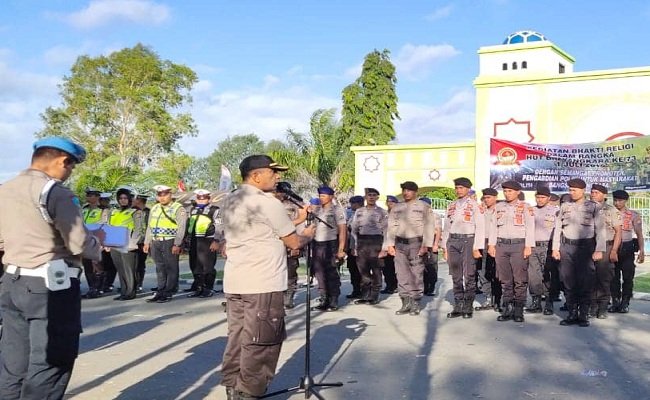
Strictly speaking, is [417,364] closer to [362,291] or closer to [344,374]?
[344,374]

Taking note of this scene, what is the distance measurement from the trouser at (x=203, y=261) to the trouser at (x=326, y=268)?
7.37 feet

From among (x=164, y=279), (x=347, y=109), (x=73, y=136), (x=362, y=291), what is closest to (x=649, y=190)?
(x=362, y=291)

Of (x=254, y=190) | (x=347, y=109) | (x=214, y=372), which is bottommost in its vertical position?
(x=214, y=372)

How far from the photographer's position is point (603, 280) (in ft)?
34.3

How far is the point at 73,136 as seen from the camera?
124ft

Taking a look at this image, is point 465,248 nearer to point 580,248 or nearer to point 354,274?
point 580,248

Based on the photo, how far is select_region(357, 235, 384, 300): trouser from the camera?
39.6 ft

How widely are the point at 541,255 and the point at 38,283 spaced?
8083mm

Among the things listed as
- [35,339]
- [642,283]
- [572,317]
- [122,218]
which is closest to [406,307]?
[572,317]

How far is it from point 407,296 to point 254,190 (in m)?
5.48

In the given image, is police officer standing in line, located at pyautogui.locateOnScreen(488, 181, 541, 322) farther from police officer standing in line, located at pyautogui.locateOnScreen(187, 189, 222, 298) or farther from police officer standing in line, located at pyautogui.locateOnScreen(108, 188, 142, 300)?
police officer standing in line, located at pyautogui.locateOnScreen(108, 188, 142, 300)

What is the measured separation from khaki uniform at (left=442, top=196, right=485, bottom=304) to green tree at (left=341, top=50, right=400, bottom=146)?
3462cm

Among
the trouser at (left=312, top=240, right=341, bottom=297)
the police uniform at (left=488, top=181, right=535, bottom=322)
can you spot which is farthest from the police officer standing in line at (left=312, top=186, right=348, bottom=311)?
the police uniform at (left=488, top=181, right=535, bottom=322)

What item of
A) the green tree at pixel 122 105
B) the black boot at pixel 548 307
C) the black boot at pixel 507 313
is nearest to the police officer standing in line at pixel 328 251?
the black boot at pixel 507 313
